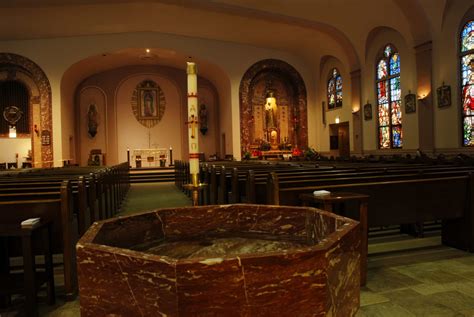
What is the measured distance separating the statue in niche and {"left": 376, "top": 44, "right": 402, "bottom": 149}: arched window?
38.9 ft

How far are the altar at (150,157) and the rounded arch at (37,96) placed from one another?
361 centimetres

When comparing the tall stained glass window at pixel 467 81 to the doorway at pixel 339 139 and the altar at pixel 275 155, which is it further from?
the altar at pixel 275 155

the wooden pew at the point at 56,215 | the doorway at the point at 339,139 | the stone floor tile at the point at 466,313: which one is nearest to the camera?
the stone floor tile at the point at 466,313

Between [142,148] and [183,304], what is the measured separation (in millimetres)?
17658

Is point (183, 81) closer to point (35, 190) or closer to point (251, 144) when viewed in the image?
point (251, 144)

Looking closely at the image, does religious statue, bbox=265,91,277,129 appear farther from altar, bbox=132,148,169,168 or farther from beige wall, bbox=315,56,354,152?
altar, bbox=132,148,169,168

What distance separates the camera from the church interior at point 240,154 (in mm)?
1079

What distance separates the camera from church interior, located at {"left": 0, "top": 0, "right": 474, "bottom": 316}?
1.08m

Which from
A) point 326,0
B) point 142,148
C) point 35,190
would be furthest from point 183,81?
point 35,190

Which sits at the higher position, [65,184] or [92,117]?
[92,117]

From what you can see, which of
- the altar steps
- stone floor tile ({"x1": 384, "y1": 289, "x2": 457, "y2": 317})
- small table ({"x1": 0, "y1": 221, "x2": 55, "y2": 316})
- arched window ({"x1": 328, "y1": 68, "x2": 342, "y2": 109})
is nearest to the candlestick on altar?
small table ({"x1": 0, "y1": 221, "x2": 55, "y2": 316})

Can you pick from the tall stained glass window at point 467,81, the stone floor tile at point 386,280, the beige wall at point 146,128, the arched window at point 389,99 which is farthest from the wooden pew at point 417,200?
the beige wall at point 146,128

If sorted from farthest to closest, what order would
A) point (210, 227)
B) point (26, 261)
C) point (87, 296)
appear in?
point (26, 261)
point (210, 227)
point (87, 296)

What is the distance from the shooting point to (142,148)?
18031 mm
